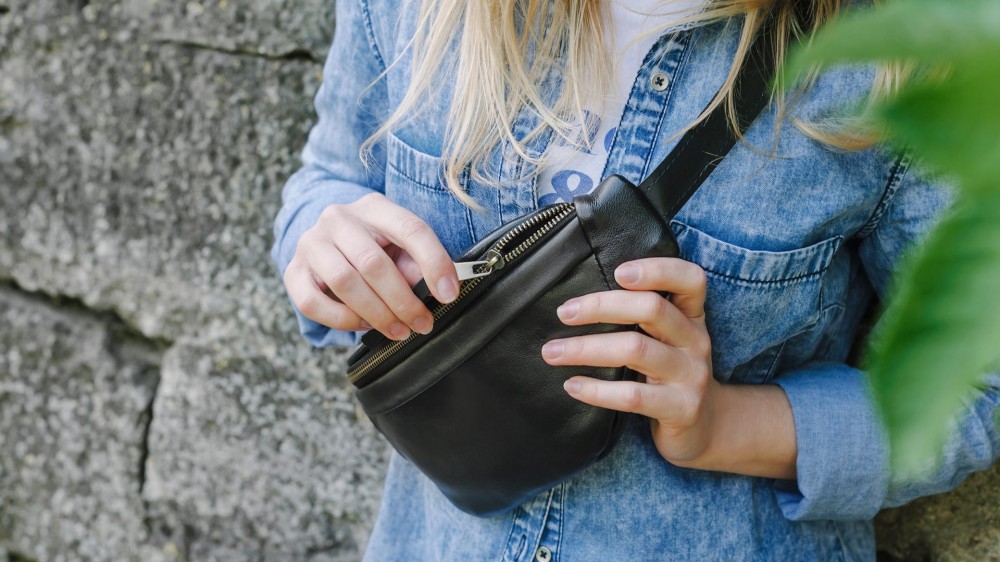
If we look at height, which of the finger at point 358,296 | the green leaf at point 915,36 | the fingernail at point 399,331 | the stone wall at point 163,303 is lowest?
the stone wall at point 163,303

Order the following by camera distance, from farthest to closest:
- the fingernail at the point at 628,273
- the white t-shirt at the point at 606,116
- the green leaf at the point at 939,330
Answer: the white t-shirt at the point at 606,116 → the fingernail at the point at 628,273 → the green leaf at the point at 939,330

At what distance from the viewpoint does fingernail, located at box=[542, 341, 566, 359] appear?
0.56 meters

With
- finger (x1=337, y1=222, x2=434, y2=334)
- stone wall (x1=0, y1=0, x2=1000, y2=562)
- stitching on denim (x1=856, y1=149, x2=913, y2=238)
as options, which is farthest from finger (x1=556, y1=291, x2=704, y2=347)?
stone wall (x1=0, y1=0, x2=1000, y2=562)

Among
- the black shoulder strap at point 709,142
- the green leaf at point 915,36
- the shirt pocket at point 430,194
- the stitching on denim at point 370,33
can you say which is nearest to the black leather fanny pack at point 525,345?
the black shoulder strap at point 709,142

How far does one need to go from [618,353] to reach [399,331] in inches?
6.6

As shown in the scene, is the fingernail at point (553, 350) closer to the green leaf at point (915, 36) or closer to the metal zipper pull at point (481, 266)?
the metal zipper pull at point (481, 266)

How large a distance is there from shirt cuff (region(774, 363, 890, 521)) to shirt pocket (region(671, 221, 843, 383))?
57 mm

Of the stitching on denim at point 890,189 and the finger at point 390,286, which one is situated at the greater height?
the stitching on denim at point 890,189

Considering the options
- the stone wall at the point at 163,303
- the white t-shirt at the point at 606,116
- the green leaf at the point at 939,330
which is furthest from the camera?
the stone wall at the point at 163,303

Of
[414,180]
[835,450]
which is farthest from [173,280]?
[835,450]

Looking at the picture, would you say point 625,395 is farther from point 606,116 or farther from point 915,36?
point 915,36

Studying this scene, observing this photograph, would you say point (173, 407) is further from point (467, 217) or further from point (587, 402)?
point (587, 402)

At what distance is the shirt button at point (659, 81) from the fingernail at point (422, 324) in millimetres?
256

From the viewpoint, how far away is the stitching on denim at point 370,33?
0.74m
